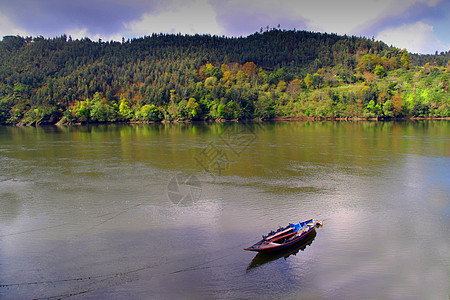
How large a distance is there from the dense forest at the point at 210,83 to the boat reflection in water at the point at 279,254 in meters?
91.2

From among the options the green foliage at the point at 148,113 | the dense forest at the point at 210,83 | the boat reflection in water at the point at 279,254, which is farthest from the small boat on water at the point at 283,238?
the green foliage at the point at 148,113

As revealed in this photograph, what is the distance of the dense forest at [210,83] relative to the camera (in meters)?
101

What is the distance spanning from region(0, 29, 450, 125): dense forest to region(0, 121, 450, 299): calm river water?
256 ft

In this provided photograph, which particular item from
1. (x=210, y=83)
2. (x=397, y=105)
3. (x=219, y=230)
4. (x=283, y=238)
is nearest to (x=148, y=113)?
(x=210, y=83)

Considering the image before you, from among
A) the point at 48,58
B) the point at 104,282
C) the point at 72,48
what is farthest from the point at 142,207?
the point at 72,48

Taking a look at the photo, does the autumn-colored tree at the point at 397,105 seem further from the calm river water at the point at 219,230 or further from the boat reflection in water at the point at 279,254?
the boat reflection in water at the point at 279,254

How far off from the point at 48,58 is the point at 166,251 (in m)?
166

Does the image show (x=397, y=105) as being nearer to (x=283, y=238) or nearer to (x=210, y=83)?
(x=210, y=83)

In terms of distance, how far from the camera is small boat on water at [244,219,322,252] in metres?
12.4

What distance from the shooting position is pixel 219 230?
14.9 metres

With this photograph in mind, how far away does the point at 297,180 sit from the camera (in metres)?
23.5

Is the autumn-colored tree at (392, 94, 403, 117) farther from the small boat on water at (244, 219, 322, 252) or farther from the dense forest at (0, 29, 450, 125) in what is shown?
the small boat on water at (244, 219, 322, 252)

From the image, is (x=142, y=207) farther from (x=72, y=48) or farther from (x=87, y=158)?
(x=72, y=48)

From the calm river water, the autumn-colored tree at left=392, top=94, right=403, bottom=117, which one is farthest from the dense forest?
the calm river water
